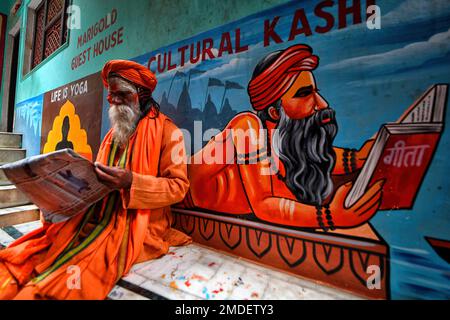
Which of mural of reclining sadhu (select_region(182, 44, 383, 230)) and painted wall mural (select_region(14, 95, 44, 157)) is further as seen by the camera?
painted wall mural (select_region(14, 95, 44, 157))

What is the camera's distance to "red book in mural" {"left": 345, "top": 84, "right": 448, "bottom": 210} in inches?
35.4

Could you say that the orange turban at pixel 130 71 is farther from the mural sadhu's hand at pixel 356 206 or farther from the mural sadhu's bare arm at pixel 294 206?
the mural sadhu's hand at pixel 356 206

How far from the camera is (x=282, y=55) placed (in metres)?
1.24

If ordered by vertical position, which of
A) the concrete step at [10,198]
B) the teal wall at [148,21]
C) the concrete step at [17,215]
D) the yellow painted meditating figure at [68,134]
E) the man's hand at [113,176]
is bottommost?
the concrete step at [17,215]

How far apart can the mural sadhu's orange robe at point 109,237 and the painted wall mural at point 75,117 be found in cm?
114

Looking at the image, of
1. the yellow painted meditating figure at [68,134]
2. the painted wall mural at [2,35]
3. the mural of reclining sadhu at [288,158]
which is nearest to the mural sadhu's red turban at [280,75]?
the mural of reclining sadhu at [288,158]

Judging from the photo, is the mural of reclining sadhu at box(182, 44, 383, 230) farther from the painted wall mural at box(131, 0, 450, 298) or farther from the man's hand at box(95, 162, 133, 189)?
the man's hand at box(95, 162, 133, 189)

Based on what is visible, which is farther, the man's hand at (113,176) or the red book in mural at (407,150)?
the man's hand at (113,176)

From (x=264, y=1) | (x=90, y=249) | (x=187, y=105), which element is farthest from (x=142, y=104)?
(x=264, y=1)

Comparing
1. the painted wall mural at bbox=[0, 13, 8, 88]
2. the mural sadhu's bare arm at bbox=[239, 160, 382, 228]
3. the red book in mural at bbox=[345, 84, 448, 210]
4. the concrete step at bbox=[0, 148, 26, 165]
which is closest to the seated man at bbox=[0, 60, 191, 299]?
the mural sadhu's bare arm at bbox=[239, 160, 382, 228]

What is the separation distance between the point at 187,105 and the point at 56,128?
255 centimetres

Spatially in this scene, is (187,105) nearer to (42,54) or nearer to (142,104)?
(142,104)

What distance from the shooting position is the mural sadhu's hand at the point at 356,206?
100 cm

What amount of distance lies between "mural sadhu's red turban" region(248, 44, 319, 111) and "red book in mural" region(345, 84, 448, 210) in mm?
537
